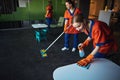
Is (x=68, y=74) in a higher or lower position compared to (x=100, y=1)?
lower

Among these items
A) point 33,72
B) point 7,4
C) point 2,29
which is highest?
point 7,4

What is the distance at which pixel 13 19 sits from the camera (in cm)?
651

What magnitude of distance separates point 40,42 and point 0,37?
1585 millimetres

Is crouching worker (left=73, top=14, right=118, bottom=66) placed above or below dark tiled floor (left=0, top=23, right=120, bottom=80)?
above

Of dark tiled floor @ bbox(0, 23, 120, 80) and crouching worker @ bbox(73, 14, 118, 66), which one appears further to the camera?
dark tiled floor @ bbox(0, 23, 120, 80)

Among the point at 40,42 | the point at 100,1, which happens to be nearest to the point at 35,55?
the point at 40,42

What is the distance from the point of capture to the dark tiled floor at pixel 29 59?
279 centimetres

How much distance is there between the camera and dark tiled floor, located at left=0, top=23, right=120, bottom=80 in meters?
2.79

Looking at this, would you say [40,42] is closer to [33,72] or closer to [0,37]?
[0,37]

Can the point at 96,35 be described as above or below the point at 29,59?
above

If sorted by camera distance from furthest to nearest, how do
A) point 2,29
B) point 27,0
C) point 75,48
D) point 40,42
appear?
→ point 27,0 → point 2,29 → point 40,42 → point 75,48

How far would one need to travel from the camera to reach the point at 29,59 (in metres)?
3.42

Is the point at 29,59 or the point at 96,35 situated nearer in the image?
the point at 96,35

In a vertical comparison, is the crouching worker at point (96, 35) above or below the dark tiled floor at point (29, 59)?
above
